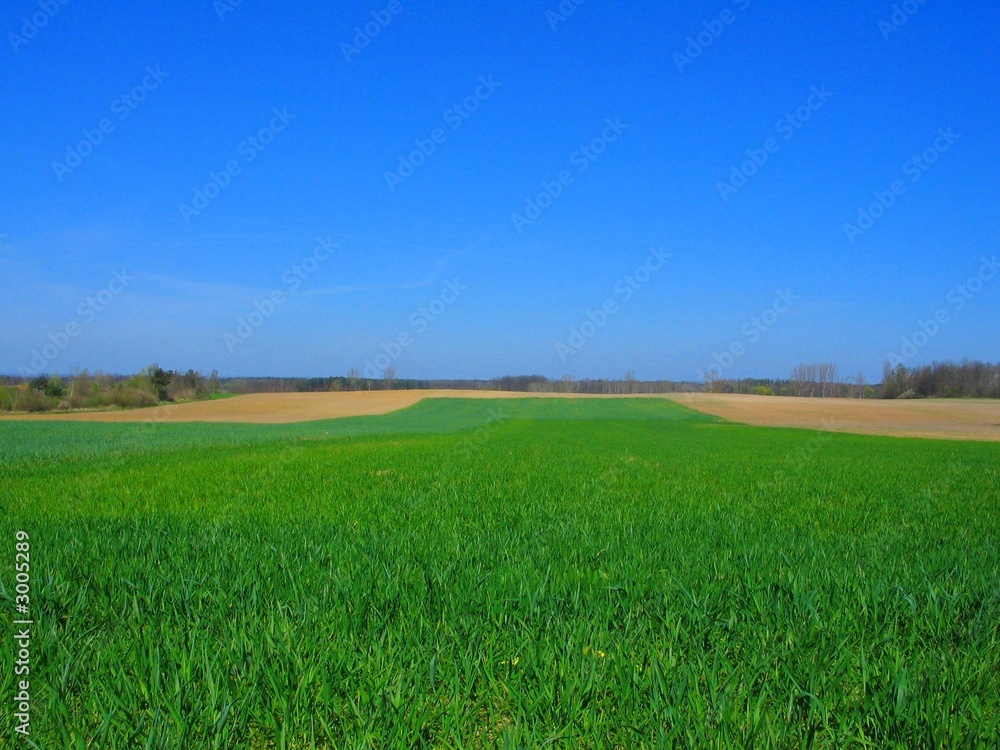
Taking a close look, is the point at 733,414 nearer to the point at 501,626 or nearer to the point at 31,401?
the point at 501,626

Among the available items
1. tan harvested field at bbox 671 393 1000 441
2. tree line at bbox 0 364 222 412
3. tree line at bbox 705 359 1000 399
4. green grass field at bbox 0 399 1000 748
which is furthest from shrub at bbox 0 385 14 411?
tree line at bbox 705 359 1000 399

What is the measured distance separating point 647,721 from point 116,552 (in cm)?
564

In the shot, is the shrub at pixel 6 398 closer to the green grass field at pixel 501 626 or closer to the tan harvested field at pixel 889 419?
the green grass field at pixel 501 626

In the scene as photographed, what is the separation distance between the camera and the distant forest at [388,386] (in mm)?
67525

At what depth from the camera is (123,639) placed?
13.0 ft

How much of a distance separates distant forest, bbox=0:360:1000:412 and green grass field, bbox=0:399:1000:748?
230 ft

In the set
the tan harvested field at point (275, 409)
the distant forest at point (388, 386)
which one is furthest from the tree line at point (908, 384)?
the tan harvested field at point (275, 409)

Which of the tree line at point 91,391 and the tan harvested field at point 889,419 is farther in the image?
the tree line at point 91,391

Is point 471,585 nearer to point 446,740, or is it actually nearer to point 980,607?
point 446,740

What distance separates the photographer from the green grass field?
307 cm

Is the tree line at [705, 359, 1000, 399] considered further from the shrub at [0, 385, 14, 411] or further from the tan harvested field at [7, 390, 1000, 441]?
the shrub at [0, 385, 14, 411]

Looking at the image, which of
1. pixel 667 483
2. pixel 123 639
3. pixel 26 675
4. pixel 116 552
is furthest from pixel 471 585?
pixel 667 483

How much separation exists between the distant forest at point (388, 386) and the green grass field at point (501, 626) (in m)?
70.0

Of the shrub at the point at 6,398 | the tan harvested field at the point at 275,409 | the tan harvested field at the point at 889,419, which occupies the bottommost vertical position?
the tan harvested field at the point at 889,419
